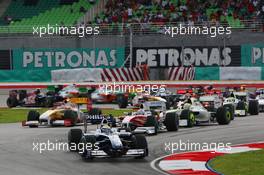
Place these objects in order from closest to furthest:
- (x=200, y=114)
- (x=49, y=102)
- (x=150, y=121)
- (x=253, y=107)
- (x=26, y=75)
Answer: (x=150, y=121)
(x=200, y=114)
(x=253, y=107)
(x=49, y=102)
(x=26, y=75)

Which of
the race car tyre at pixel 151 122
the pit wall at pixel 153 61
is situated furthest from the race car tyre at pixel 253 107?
the pit wall at pixel 153 61

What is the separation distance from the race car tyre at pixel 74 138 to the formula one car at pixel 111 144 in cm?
30

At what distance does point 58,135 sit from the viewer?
2355cm

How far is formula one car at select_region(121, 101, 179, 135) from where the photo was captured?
22.5 m

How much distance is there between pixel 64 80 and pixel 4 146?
2228 centimetres

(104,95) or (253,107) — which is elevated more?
(104,95)

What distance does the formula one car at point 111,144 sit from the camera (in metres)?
17.4

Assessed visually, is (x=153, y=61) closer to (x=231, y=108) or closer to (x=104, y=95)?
(x=104, y=95)

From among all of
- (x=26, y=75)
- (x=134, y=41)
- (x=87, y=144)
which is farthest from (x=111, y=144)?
(x=26, y=75)

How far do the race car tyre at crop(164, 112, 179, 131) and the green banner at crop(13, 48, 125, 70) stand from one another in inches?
749

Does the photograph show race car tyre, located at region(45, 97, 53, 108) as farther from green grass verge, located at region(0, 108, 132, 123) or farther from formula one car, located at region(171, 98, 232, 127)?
formula one car, located at region(171, 98, 232, 127)

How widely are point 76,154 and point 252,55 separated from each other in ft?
78.4

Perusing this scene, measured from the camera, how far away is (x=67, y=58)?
43.6 meters

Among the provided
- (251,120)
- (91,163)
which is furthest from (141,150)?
(251,120)
